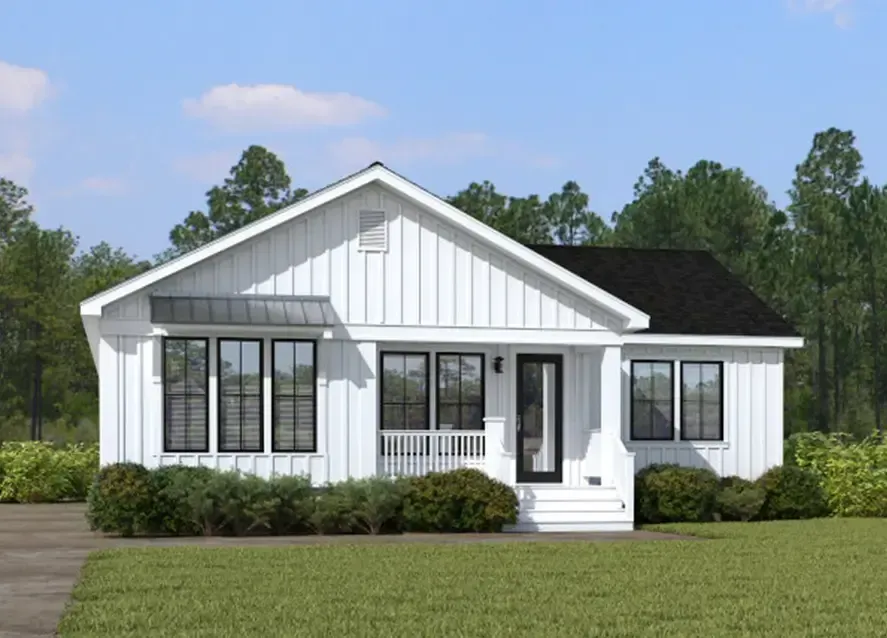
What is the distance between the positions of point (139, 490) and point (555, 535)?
640 centimetres

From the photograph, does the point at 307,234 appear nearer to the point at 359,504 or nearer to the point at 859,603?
the point at 359,504

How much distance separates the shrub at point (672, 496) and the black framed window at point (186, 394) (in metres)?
7.64

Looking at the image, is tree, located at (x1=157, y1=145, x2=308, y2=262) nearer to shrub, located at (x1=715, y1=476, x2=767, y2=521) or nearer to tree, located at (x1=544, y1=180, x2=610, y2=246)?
tree, located at (x1=544, y1=180, x2=610, y2=246)

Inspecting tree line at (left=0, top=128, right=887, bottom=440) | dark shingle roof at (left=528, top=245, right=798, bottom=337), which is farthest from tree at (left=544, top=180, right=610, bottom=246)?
dark shingle roof at (left=528, top=245, right=798, bottom=337)

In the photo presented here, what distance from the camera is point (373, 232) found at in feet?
82.6

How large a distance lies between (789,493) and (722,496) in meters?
1.63

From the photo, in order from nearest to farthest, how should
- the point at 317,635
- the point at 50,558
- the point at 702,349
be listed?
the point at 317,635
the point at 50,558
the point at 702,349

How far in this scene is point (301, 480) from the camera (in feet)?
77.1

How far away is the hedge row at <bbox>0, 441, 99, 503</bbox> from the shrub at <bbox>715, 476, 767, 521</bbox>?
15.1 metres

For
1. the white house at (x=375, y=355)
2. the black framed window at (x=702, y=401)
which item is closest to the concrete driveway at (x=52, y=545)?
the white house at (x=375, y=355)

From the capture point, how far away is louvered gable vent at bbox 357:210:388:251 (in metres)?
25.2

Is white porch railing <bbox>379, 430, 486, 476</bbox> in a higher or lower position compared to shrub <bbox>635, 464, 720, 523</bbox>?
higher

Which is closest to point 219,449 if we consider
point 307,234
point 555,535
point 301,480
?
point 301,480

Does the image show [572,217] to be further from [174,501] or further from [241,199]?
[174,501]
